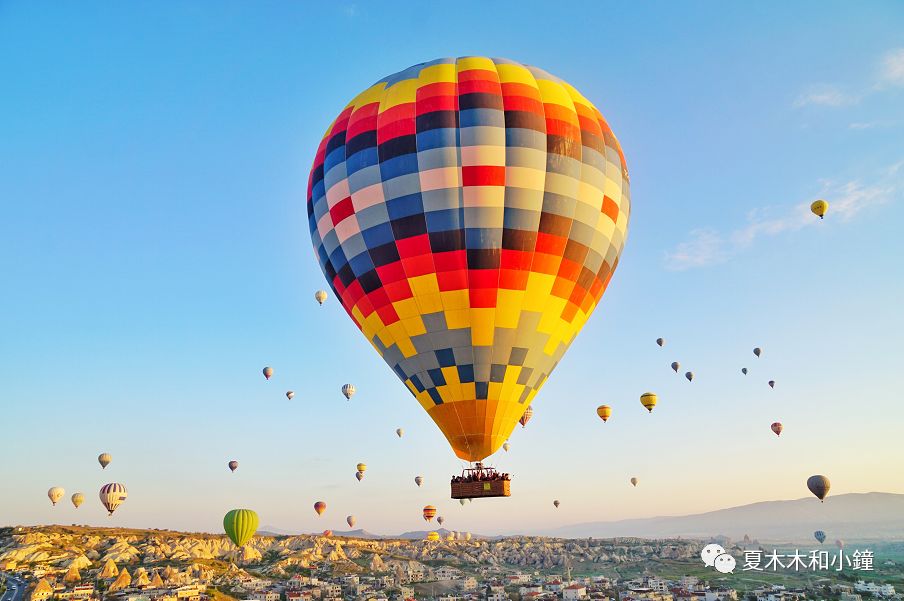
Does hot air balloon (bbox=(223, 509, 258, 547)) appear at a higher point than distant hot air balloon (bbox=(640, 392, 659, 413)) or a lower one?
lower

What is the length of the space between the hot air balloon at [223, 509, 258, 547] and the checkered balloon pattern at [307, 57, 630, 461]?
37.8m

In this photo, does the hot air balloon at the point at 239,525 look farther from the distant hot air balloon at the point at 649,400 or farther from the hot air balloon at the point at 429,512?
the distant hot air balloon at the point at 649,400

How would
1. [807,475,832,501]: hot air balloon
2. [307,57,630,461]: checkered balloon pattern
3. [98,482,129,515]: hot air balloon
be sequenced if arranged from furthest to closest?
1. [98,482,129,515]: hot air balloon
2. [807,475,832,501]: hot air balloon
3. [307,57,630,461]: checkered balloon pattern

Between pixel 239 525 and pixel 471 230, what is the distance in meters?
41.9

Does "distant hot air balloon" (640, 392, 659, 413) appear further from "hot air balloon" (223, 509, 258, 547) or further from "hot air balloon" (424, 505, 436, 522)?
"hot air balloon" (223, 509, 258, 547)

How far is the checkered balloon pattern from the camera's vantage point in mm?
17516

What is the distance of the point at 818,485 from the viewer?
4262 cm

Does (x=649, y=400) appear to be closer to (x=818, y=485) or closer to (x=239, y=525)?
(x=818, y=485)

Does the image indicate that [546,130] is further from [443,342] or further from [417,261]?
[443,342]

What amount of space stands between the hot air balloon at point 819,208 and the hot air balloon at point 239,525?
142ft

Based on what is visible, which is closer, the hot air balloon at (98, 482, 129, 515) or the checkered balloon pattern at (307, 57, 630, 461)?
the checkered balloon pattern at (307, 57, 630, 461)

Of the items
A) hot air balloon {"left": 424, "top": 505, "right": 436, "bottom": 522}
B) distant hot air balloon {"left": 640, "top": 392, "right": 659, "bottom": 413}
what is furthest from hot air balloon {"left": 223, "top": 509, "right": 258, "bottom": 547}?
distant hot air balloon {"left": 640, "top": 392, "right": 659, "bottom": 413}

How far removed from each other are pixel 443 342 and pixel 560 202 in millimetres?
4929

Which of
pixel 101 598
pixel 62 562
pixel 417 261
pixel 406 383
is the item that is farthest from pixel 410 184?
pixel 62 562
